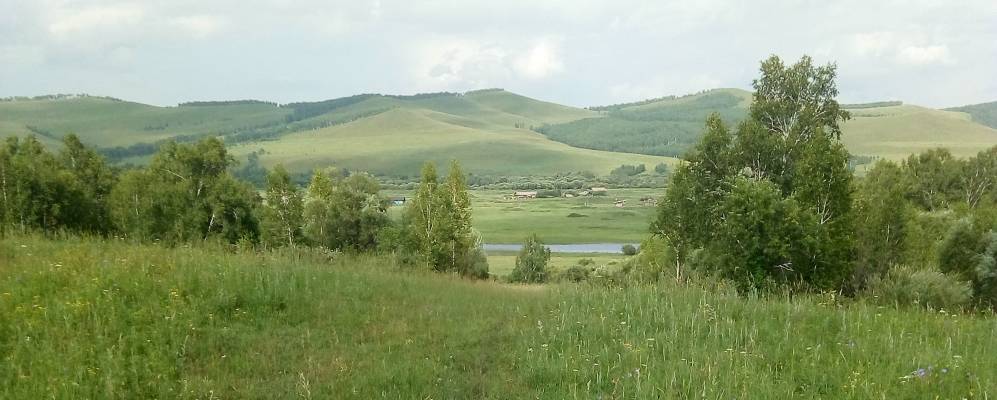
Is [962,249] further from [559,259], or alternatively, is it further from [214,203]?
[559,259]

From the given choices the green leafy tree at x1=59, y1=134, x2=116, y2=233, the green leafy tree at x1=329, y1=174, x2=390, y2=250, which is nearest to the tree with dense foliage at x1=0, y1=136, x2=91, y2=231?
the green leafy tree at x1=59, y1=134, x2=116, y2=233

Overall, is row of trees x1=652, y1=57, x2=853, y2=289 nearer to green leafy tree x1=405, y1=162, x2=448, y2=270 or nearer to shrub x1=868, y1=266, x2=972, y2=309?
shrub x1=868, y1=266, x2=972, y2=309

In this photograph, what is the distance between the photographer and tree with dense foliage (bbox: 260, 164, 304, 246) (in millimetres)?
47531

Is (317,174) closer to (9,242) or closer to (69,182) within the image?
(69,182)

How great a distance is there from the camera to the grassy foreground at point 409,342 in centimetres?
651

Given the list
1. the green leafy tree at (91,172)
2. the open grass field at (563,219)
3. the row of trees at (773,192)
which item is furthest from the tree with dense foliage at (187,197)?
the open grass field at (563,219)

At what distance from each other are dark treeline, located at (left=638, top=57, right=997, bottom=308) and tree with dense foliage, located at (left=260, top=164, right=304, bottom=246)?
102ft

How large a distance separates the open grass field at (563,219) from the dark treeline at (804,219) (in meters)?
78.2

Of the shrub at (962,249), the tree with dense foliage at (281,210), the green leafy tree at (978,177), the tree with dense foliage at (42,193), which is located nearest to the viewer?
the tree with dense foliage at (42,193)

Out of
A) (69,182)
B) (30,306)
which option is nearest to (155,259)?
(30,306)

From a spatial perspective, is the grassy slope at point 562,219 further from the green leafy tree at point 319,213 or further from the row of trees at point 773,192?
the row of trees at point 773,192

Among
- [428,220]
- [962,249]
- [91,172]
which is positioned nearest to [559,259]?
[428,220]

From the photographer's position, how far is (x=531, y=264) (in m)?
67.9

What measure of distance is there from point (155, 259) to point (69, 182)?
4013cm
